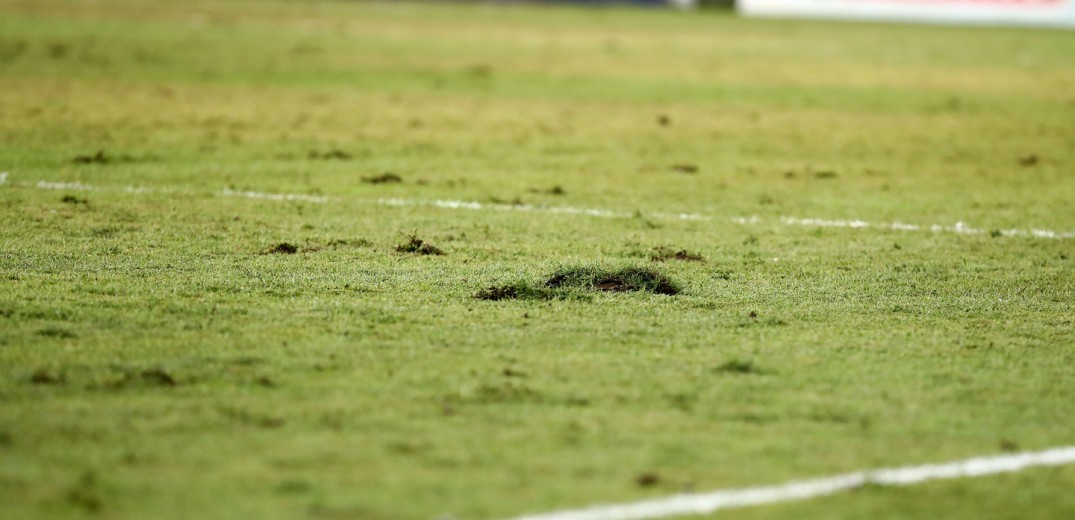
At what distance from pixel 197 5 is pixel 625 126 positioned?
26.0 metres

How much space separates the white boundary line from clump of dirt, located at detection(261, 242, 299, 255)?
1764 millimetres

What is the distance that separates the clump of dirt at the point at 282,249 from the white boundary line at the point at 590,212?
176cm

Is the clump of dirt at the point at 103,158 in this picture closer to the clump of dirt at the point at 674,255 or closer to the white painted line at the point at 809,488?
the clump of dirt at the point at 674,255

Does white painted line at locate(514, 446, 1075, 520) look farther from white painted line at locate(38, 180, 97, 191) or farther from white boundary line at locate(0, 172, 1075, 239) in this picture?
white painted line at locate(38, 180, 97, 191)

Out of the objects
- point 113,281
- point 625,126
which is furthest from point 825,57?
point 113,281

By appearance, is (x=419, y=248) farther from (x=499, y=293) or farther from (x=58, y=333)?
(x=58, y=333)

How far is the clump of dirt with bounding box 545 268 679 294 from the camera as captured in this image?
732cm

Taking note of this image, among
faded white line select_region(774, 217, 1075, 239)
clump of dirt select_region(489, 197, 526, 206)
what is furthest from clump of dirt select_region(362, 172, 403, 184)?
faded white line select_region(774, 217, 1075, 239)

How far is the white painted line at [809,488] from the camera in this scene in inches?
169

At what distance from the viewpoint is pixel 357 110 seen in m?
15.4

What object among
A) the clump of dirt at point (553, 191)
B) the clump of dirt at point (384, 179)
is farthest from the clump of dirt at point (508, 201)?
the clump of dirt at point (384, 179)

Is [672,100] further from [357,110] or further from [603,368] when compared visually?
[603,368]

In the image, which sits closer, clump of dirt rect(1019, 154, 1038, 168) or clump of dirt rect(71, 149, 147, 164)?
clump of dirt rect(71, 149, 147, 164)

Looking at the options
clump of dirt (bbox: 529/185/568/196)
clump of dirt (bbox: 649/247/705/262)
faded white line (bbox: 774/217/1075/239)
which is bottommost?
faded white line (bbox: 774/217/1075/239)
